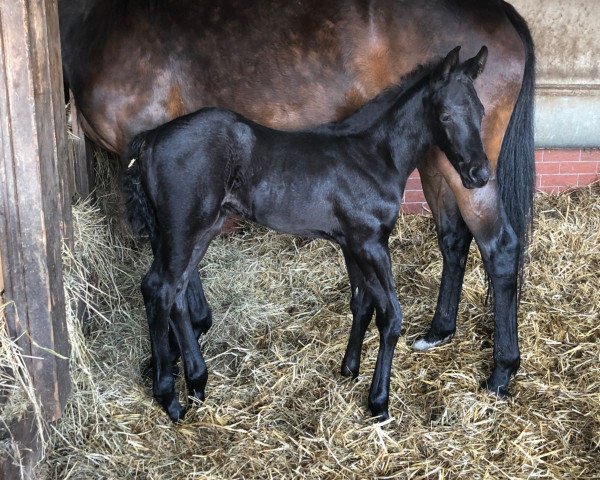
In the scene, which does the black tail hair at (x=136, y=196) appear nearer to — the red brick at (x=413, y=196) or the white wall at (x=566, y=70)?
the red brick at (x=413, y=196)

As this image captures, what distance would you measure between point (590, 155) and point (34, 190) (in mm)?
4650

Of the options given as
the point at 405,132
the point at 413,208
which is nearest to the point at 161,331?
the point at 405,132

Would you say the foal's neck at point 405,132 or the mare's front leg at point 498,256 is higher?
the foal's neck at point 405,132

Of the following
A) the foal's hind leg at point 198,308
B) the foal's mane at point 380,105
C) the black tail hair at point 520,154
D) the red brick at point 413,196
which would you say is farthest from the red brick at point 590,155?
the foal's hind leg at point 198,308

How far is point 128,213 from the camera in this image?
10.6 ft

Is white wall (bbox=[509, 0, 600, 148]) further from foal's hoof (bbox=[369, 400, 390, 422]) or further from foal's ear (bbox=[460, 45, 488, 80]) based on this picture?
foal's hoof (bbox=[369, 400, 390, 422])

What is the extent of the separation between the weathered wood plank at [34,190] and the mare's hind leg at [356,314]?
1357 millimetres

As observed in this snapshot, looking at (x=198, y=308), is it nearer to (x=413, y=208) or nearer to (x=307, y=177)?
(x=307, y=177)

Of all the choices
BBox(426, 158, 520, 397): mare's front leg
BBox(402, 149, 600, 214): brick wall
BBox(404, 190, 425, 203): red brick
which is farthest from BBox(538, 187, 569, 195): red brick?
BBox(426, 158, 520, 397): mare's front leg

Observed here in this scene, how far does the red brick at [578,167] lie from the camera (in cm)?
576

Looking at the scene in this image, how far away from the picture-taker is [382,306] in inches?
125

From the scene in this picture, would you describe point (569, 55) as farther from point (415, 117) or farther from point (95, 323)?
point (95, 323)

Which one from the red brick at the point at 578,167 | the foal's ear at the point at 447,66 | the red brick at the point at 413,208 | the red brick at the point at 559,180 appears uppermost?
the foal's ear at the point at 447,66

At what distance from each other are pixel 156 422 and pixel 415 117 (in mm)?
1862
